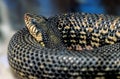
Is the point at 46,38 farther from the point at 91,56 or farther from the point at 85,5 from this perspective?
the point at 85,5

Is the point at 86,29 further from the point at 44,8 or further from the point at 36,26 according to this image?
the point at 44,8

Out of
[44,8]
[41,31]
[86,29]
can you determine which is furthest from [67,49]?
[44,8]

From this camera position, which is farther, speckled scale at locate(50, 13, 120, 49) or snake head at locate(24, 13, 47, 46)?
speckled scale at locate(50, 13, 120, 49)

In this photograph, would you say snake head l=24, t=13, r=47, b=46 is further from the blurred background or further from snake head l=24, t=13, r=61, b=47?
the blurred background

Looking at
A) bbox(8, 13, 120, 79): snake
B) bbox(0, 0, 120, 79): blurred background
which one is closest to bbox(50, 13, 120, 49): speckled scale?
bbox(8, 13, 120, 79): snake

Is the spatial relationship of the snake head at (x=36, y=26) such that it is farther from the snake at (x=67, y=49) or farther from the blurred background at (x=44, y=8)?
the blurred background at (x=44, y=8)

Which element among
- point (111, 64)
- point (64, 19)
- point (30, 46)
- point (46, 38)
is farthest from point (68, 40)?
point (111, 64)

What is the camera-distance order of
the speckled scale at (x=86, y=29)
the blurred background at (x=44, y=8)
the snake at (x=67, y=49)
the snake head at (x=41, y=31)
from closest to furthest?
the snake at (x=67, y=49), the snake head at (x=41, y=31), the speckled scale at (x=86, y=29), the blurred background at (x=44, y=8)

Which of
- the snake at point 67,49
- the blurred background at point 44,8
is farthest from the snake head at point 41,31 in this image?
the blurred background at point 44,8
